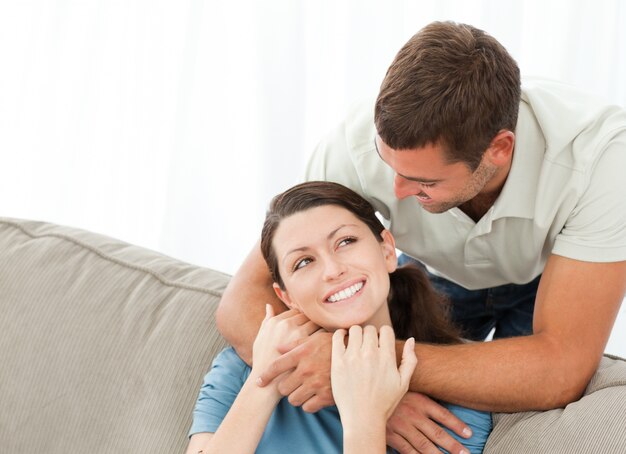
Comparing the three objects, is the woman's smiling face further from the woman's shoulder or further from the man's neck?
the man's neck

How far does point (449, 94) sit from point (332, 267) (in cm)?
37

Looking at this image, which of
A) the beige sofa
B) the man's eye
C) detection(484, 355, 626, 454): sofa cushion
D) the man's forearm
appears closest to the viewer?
detection(484, 355, 626, 454): sofa cushion

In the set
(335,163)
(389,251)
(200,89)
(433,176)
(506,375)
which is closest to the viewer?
(506,375)

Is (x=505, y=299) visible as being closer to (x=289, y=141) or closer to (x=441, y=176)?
(x=441, y=176)

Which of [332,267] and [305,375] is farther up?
[332,267]

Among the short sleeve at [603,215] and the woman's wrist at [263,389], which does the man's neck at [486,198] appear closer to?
the short sleeve at [603,215]

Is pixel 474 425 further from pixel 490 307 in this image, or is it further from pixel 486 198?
pixel 490 307

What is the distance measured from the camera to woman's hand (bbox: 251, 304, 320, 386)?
5.22 ft

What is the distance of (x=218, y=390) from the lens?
5.37ft

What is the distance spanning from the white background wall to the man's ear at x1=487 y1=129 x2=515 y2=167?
34.8 inches

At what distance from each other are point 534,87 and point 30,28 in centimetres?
197

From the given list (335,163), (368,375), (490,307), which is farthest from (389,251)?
(490,307)

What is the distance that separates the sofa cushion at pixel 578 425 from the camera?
1402 millimetres

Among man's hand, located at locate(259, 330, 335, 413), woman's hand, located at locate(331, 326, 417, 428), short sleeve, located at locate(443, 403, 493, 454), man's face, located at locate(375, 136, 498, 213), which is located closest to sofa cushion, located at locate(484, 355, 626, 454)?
short sleeve, located at locate(443, 403, 493, 454)
